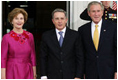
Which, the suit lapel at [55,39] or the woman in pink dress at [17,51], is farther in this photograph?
the woman in pink dress at [17,51]

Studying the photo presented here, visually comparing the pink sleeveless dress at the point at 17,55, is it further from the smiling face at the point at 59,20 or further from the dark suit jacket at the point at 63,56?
the smiling face at the point at 59,20

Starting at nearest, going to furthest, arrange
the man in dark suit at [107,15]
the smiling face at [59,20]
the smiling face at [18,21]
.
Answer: the smiling face at [59,20] < the smiling face at [18,21] < the man in dark suit at [107,15]


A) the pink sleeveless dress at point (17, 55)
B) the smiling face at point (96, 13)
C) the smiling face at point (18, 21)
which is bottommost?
the pink sleeveless dress at point (17, 55)

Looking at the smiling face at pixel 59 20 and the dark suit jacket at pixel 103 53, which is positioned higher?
the smiling face at pixel 59 20

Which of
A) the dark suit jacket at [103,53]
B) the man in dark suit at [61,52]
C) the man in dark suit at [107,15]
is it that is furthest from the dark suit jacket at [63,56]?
the man in dark suit at [107,15]

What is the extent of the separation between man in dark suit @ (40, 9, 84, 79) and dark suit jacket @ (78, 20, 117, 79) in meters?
0.12

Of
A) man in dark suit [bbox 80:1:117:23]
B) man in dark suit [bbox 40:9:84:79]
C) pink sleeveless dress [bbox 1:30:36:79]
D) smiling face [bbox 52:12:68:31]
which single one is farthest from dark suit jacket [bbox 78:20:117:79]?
pink sleeveless dress [bbox 1:30:36:79]

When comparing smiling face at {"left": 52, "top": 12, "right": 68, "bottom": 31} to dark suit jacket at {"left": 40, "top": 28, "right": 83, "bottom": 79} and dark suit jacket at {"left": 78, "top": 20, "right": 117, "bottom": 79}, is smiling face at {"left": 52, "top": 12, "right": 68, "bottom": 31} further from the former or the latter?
dark suit jacket at {"left": 78, "top": 20, "right": 117, "bottom": 79}

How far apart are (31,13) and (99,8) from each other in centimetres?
1901

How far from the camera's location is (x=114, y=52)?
256 cm

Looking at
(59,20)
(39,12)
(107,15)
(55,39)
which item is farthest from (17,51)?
(39,12)

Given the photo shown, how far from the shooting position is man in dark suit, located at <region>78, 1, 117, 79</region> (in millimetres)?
2525

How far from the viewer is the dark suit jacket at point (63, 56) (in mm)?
2508

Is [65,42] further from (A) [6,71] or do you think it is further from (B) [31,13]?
(B) [31,13]
